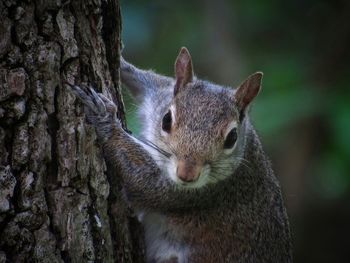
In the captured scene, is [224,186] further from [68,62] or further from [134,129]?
[68,62]

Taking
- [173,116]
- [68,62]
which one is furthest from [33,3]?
[173,116]

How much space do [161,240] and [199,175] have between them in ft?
1.50

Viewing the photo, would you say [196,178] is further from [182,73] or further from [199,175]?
[182,73]

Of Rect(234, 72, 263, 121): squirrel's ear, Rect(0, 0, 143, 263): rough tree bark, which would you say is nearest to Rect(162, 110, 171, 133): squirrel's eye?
Rect(234, 72, 263, 121): squirrel's ear

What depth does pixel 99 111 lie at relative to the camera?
2.47 meters

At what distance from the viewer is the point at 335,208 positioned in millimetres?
6051

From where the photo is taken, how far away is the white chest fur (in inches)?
112

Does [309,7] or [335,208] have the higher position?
[309,7]

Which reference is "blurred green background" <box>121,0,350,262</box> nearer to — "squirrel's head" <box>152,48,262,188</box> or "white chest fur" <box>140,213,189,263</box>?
"squirrel's head" <box>152,48,262,188</box>

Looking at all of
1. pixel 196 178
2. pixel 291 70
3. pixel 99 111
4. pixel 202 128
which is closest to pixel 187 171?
pixel 196 178

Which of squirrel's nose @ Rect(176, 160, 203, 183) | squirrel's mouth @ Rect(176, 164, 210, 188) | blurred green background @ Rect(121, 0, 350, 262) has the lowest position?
blurred green background @ Rect(121, 0, 350, 262)

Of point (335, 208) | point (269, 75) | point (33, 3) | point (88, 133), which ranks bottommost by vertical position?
point (335, 208)

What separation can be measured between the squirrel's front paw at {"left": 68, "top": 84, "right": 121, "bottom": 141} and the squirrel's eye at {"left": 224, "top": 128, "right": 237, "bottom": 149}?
1.49 ft

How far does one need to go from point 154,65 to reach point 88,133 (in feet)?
14.0
